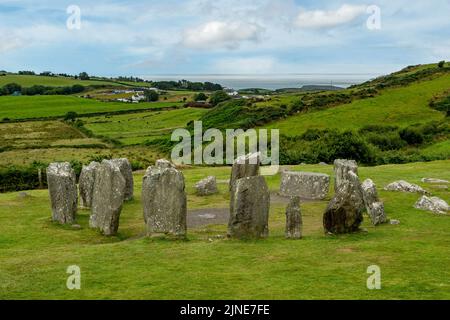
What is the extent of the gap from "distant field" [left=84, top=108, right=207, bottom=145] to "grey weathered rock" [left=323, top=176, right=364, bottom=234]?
233 ft

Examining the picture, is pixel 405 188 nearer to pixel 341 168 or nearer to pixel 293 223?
pixel 341 168

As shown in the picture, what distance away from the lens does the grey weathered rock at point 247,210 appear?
19.3 meters

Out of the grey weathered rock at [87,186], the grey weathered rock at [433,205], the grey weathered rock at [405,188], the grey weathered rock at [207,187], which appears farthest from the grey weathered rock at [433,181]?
the grey weathered rock at [87,186]

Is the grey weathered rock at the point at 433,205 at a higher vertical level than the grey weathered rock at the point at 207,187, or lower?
higher

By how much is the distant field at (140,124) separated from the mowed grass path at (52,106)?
10.5 metres

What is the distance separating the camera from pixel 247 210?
19312 millimetres

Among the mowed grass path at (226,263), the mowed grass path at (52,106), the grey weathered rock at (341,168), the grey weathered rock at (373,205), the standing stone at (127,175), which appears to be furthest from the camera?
the mowed grass path at (52,106)

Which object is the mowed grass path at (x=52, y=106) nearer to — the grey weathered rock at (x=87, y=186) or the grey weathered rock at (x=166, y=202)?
the grey weathered rock at (x=87, y=186)

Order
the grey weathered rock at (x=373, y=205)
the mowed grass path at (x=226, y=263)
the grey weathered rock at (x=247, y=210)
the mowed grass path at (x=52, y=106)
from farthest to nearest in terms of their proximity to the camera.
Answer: the mowed grass path at (x=52, y=106)
the grey weathered rock at (x=373, y=205)
the grey weathered rock at (x=247, y=210)
the mowed grass path at (x=226, y=263)

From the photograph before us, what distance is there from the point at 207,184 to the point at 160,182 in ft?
41.1

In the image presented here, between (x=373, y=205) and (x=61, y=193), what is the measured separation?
13447mm

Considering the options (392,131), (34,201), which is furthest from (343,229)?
(392,131)

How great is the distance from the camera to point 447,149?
59.9 m

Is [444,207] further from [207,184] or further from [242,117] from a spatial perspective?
[242,117]
